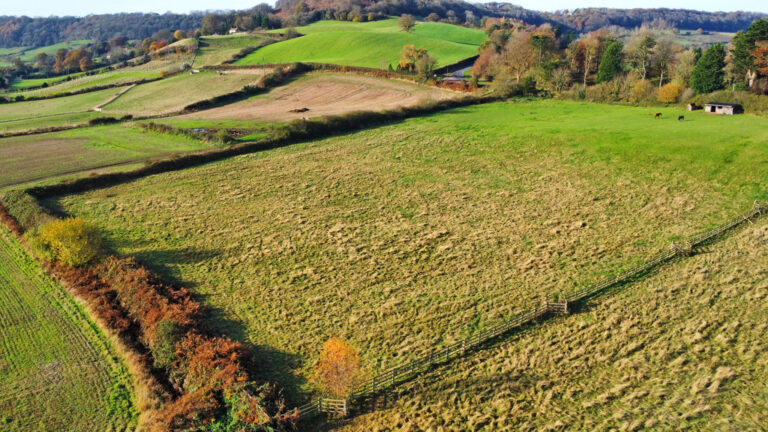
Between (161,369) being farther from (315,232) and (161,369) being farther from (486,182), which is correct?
(486,182)

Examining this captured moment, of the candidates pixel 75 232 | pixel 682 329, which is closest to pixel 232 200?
pixel 75 232

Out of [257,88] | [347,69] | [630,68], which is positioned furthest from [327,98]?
[630,68]

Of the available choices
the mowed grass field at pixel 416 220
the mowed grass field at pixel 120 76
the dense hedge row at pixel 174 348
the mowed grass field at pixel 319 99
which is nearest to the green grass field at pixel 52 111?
the mowed grass field at pixel 120 76

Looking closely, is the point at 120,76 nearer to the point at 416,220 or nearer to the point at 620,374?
the point at 416,220

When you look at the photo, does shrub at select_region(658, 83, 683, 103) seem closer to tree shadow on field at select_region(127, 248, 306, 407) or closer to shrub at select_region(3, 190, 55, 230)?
tree shadow on field at select_region(127, 248, 306, 407)

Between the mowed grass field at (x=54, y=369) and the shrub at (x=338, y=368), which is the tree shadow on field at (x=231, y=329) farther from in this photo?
the mowed grass field at (x=54, y=369)

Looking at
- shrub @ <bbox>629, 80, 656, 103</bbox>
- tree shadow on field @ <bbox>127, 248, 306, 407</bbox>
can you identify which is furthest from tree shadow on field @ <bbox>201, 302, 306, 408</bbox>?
shrub @ <bbox>629, 80, 656, 103</bbox>
